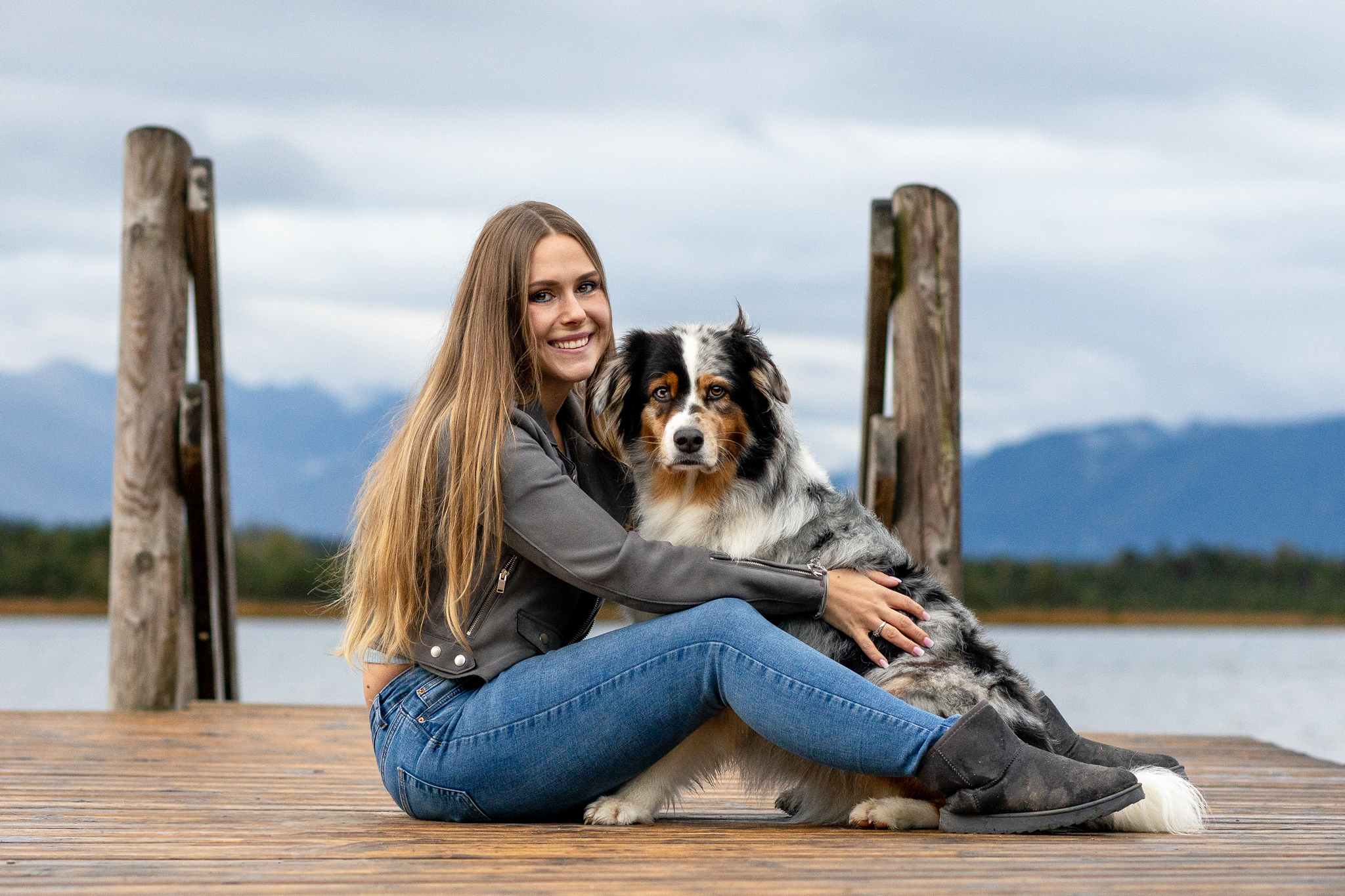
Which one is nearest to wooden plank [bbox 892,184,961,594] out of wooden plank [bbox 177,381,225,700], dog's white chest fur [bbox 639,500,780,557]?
dog's white chest fur [bbox 639,500,780,557]

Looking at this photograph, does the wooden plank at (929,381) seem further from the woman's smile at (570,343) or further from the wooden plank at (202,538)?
the wooden plank at (202,538)

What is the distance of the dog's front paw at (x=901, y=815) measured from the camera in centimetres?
273

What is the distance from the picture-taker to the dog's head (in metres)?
3.02

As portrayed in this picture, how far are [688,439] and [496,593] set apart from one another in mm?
553

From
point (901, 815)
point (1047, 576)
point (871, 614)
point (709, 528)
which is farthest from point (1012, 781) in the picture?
point (1047, 576)

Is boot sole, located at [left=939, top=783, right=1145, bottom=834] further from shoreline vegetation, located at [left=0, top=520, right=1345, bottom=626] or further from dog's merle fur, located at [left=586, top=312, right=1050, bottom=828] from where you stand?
shoreline vegetation, located at [left=0, top=520, right=1345, bottom=626]

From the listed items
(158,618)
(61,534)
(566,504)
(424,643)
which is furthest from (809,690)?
(61,534)

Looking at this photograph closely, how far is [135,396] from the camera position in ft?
15.6

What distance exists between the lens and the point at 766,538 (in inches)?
117

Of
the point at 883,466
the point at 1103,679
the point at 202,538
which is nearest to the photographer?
the point at 883,466

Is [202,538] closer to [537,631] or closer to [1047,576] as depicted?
[537,631]

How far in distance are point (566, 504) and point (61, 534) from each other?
733 inches

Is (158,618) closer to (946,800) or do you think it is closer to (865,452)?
(865,452)

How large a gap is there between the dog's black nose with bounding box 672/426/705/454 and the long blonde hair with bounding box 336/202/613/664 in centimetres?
34
